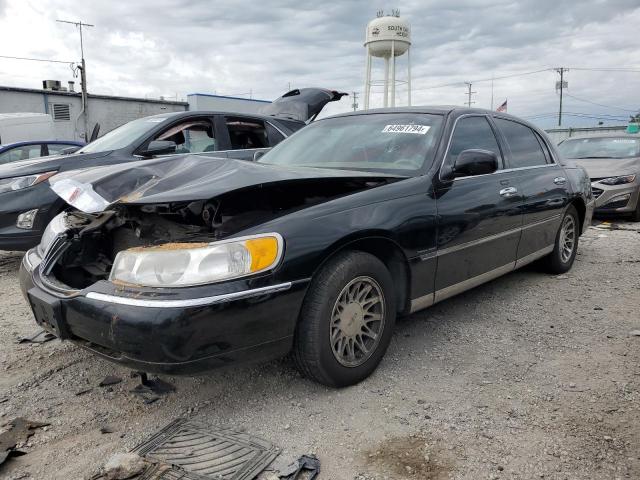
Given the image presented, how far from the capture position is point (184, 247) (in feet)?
7.80

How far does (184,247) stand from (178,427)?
90 centimetres

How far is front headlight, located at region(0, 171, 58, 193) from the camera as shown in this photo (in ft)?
16.3

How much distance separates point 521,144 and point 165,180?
128 inches

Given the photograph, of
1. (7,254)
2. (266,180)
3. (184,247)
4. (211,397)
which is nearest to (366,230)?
(266,180)

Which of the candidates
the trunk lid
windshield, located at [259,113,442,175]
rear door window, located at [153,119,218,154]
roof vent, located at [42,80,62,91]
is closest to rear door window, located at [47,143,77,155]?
the trunk lid

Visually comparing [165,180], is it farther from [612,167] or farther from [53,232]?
[612,167]

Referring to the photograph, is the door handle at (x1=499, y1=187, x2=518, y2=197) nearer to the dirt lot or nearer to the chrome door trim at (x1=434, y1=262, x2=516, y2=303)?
the chrome door trim at (x1=434, y1=262, x2=516, y2=303)

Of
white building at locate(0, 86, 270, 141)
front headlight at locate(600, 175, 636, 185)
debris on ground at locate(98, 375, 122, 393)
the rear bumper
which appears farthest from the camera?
white building at locate(0, 86, 270, 141)

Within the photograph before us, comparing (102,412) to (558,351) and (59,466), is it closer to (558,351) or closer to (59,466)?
(59,466)

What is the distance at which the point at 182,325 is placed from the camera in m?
2.22

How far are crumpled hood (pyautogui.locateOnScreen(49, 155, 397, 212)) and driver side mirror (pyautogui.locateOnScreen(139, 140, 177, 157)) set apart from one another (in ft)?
8.23

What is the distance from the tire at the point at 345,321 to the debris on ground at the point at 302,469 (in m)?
0.52

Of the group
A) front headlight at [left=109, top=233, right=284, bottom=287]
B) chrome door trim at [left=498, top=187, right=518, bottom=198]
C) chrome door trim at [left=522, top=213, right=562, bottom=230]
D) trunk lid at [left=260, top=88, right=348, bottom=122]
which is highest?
trunk lid at [left=260, top=88, right=348, bottom=122]

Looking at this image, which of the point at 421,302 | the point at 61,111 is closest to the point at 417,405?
the point at 421,302
